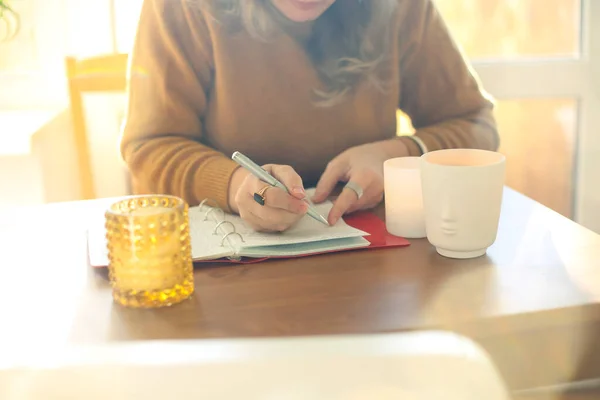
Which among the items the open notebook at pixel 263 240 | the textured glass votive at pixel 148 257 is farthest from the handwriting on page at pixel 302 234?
the textured glass votive at pixel 148 257

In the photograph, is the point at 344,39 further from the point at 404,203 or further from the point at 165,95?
the point at 404,203

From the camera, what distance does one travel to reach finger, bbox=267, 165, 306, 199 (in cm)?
73

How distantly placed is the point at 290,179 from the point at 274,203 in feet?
0.13

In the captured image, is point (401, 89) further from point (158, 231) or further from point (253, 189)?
point (158, 231)

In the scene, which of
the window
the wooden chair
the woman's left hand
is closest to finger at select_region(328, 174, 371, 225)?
the woman's left hand

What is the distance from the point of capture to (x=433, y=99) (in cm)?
113

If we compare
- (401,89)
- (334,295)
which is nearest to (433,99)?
(401,89)

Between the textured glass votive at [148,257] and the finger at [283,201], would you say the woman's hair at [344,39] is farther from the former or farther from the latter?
the textured glass votive at [148,257]

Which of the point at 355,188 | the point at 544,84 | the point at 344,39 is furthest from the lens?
the point at 544,84

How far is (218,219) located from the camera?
31.5 inches

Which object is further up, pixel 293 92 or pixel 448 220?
pixel 293 92

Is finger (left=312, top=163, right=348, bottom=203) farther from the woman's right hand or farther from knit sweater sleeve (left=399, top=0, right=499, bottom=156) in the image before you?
knit sweater sleeve (left=399, top=0, right=499, bottom=156)

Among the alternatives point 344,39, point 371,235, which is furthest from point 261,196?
point 344,39

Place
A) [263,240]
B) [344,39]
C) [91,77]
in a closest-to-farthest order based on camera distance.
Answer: [263,240] → [344,39] → [91,77]
